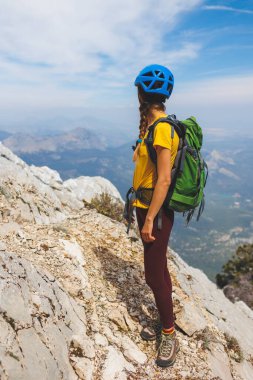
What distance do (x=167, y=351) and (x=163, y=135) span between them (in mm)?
4466

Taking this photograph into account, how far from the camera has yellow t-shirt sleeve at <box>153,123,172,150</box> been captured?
5.16 metres

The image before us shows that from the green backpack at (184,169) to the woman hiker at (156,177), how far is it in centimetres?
13

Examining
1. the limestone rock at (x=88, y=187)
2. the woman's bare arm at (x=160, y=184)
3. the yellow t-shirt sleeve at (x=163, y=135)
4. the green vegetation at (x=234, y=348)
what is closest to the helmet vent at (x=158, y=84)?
the yellow t-shirt sleeve at (x=163, y=135)

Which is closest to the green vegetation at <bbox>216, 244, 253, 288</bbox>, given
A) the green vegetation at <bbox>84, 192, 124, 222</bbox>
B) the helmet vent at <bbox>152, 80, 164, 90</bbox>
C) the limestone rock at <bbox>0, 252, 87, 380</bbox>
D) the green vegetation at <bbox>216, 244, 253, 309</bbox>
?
the green vegetation at <bbox>216, 244, 253, 309</bbox>

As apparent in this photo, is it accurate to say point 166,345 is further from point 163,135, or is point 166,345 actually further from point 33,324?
point 163,135

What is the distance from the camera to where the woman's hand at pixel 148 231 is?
558 cm

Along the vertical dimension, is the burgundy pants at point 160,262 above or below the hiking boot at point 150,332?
above

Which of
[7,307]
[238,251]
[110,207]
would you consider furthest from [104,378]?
[238,251]

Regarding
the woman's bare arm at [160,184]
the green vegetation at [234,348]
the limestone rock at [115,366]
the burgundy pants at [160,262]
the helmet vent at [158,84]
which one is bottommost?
the green vegetation at [234,348]

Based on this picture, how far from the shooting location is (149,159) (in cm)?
558

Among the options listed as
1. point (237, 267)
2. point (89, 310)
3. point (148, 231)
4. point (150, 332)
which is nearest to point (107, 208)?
point (89, 310)

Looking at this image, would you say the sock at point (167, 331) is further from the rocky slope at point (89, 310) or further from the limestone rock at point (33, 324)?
the limestone rock at point (33, 324)

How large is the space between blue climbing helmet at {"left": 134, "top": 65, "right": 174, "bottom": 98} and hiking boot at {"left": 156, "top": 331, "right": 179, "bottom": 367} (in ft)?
16.1

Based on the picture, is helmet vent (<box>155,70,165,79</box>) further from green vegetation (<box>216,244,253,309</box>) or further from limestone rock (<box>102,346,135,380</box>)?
green vegetation (<box>216,244,253,309</box>)
